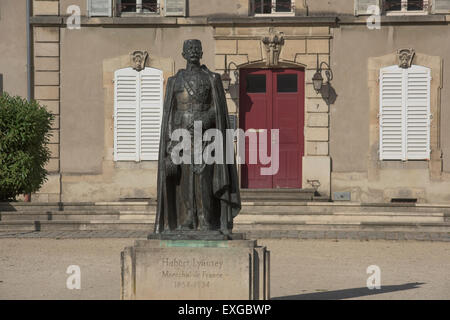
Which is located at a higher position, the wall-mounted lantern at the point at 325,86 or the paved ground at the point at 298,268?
the wall-mounted lantern at the point at 325,86

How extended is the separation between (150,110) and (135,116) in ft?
1.10

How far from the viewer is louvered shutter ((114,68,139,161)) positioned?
19484mm

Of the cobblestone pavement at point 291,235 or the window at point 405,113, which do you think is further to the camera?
the window at point 405,113

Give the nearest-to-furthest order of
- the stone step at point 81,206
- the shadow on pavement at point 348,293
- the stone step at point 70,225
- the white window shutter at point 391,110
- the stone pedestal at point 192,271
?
the stone pedestal at point 192,271, the shadow on pavement at point 348,293, the stone step at point 70,225, the stone step at point 81,206, the white window shutter at point 391,110

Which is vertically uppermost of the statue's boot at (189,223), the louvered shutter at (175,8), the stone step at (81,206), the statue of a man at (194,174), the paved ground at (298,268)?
the louvered shutter at (175,8)

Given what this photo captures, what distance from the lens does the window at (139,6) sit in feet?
64.4

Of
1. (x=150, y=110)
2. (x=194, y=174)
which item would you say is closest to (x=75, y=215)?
(x=150, y=110)

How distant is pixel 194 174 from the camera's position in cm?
860

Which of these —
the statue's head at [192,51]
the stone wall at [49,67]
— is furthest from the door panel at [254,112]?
the statue's head at [192,51]

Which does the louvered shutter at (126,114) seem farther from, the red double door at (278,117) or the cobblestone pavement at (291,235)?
the cobblestone pavement at (291,235)

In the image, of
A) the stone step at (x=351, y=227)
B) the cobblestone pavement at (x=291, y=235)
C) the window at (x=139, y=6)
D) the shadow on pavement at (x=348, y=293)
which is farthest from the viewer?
the window at (x=139, y=6)

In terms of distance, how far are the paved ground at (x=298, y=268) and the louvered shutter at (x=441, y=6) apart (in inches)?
250

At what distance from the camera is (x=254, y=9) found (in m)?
19.6
